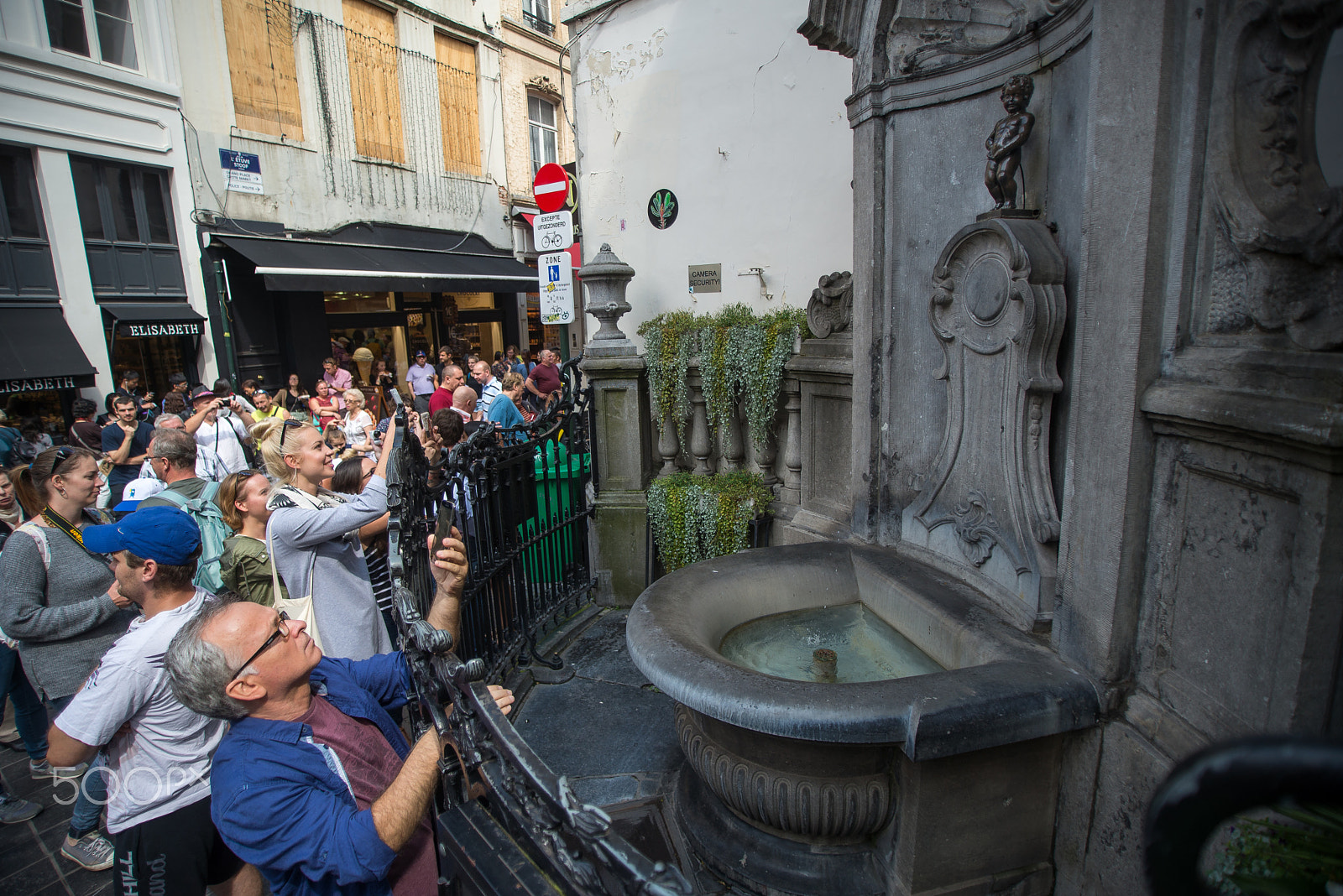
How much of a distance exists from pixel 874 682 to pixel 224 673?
190 centimetres

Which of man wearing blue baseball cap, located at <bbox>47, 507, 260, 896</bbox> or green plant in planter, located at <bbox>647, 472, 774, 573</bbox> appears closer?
man wearing blue baseball cap, located at <bbox>47, 507, 260, 896</bbox>

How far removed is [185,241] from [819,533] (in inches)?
521

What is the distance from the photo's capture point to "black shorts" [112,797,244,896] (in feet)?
7.08

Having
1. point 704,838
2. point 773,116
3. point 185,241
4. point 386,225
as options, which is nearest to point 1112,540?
point 704,838

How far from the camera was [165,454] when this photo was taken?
416 centimetres

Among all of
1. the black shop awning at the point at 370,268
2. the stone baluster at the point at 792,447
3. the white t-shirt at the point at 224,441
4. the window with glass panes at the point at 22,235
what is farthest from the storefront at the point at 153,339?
the stone baluster at the point at 792,447

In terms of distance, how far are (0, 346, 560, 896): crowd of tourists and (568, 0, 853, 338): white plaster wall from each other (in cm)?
357

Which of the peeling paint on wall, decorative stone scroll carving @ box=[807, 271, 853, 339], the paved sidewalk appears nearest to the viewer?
the paved sidewalk

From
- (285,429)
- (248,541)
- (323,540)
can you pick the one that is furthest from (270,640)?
(285,429)

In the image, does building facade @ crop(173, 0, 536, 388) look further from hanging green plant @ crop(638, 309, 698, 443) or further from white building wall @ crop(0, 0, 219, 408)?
hanging green plant @ crop(638, 309, 698, 443)

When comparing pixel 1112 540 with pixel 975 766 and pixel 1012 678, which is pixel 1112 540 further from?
pixel 975 766

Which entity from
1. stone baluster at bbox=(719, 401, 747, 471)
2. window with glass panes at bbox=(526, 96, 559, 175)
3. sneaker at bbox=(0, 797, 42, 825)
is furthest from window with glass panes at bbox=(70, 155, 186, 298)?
stone baluster at bbox=(719, 401, 747, 471)

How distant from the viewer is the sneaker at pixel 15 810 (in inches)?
135

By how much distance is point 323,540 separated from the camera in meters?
3.15
